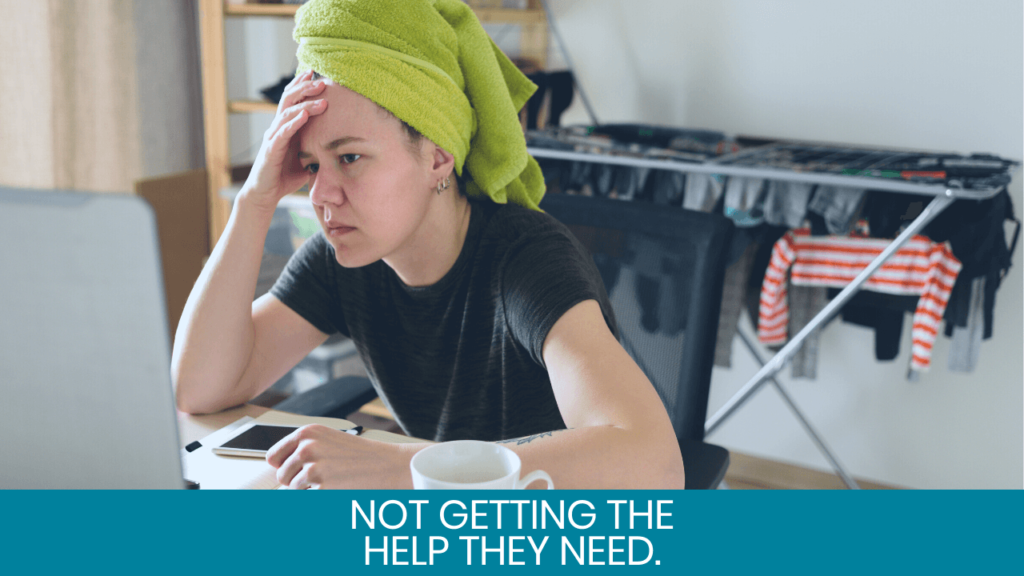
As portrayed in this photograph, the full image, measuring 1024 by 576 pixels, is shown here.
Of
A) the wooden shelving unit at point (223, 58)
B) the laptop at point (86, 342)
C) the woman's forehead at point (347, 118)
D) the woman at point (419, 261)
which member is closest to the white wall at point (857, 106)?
the wooden shelving unit at point (223, 58)

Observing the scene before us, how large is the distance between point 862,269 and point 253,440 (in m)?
1.50

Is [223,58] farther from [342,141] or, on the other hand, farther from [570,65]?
[342,141]

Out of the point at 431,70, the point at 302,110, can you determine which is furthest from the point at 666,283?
the point at 302,110

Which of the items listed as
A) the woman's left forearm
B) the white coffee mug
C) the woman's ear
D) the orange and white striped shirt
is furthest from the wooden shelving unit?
the white coffee mug

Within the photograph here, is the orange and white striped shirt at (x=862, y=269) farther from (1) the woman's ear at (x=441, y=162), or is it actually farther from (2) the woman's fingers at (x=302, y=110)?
(2) the woman's fingers at (x=302, y=110)

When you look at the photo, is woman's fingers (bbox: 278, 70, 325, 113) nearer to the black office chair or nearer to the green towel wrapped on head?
the green towel wrapped on head

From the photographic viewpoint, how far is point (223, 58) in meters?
2.41

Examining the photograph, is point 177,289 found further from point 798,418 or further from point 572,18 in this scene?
point 798,418

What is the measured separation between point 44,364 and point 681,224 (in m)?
0.89

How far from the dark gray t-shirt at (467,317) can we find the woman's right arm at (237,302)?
126 mm

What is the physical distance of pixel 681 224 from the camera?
116 centimetres

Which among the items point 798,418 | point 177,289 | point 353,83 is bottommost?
point 798,418
